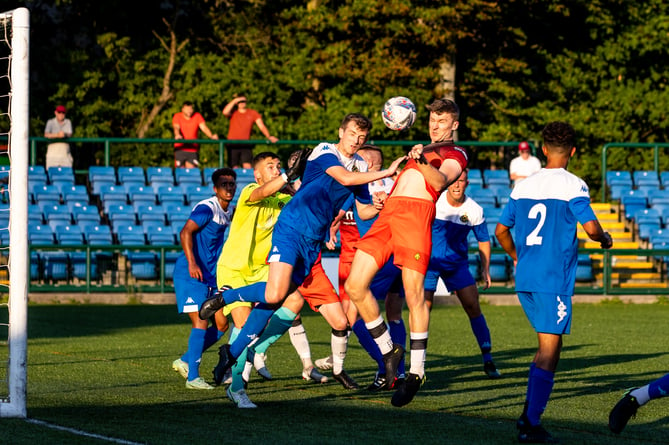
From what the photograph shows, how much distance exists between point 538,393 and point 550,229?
39.9 inches

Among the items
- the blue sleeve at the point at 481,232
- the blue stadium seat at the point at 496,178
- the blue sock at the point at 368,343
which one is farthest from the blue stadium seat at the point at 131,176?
the blue sock at the point at 368,343

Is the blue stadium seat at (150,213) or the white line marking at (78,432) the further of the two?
the blue stadium seat at (150,213)

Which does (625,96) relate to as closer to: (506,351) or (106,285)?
(106,285)

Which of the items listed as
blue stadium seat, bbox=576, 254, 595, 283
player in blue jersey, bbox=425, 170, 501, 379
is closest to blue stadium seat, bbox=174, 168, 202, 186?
blue stadium seat, bbox=576, 254, 595, 283

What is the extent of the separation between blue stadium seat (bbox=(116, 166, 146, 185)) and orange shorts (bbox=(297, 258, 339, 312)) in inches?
593

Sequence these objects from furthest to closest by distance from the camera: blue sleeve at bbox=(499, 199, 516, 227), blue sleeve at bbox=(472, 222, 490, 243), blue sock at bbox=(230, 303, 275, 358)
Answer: blue sleeve at bbox=(472, 222, 490, 243), blue sock at bbox=(230, 303, 275, 358), blue sleeve at bbox=(499, 199, 516, 227)

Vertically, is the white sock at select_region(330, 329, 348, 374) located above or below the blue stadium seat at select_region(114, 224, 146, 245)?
below

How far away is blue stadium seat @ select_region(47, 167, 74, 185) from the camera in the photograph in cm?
2377

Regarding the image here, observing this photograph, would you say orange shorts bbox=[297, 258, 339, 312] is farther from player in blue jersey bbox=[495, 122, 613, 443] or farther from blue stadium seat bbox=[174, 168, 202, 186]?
blue stadium seat bbox=[174, 168, 202, 186]

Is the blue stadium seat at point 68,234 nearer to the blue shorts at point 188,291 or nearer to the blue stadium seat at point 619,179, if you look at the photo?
the blue stadium seat at point 619,179

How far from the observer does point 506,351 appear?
13164mm

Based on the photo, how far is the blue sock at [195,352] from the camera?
9.69 meters

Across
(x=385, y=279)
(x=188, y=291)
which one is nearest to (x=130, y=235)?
(x=188, y=291)

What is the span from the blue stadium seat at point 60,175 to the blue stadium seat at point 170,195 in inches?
69.7
